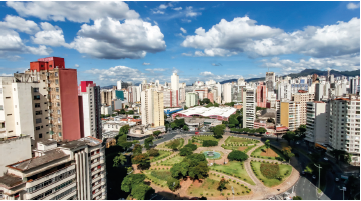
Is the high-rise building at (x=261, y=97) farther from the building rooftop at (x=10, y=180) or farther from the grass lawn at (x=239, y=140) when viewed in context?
the building rooftop at (x=10, y=180)

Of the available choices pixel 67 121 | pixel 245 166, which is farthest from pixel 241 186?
pixel 67 121

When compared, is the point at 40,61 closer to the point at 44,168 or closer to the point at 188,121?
the point at 44,168

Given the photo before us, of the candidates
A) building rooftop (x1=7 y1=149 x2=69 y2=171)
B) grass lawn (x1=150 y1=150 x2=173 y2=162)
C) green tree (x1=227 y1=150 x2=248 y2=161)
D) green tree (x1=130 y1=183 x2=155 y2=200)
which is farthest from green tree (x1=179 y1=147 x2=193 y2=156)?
building rooftop (x1=7 y1=149 x2=69 y2=171)

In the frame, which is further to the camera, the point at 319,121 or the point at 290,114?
the point at 290,114

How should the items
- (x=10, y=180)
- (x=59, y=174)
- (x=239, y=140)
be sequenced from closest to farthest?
(x=10, y=180) → (x=59, y=174) → (x=239, y=140)

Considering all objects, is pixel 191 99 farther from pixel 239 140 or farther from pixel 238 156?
pixel 238 156

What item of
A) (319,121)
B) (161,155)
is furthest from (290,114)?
(161,155)
